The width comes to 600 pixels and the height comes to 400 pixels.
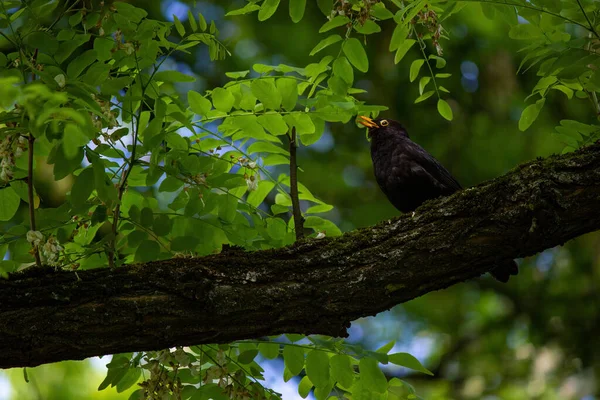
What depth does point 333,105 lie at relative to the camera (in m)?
2.89

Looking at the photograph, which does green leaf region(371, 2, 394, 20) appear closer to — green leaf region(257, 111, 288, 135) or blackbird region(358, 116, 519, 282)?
green leaf region(257, 111, 288, 135)

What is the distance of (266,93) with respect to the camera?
9.44 feet

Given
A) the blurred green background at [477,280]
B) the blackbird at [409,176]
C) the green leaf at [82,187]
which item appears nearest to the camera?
the green leaf at [82,187]

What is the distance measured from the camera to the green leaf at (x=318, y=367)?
2.84 meters

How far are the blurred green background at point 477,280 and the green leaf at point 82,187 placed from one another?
4.68 m

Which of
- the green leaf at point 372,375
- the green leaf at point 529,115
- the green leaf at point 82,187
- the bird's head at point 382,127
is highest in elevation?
the bird's head at point 382,127

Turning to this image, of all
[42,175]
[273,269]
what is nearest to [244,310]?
[273,269]

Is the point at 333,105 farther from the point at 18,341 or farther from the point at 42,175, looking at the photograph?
the point at 42,175

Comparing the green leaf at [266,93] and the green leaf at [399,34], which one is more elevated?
the green leaf at [399,34]

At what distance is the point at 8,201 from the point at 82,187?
1.91ft

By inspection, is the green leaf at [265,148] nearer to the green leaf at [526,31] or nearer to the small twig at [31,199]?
the small twig at [31,199]

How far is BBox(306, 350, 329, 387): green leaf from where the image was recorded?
284cm

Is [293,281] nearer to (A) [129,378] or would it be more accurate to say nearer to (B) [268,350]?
(B) [268,350]

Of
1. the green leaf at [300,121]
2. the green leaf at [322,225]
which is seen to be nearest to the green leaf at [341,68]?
the green leaf at [300,121]
